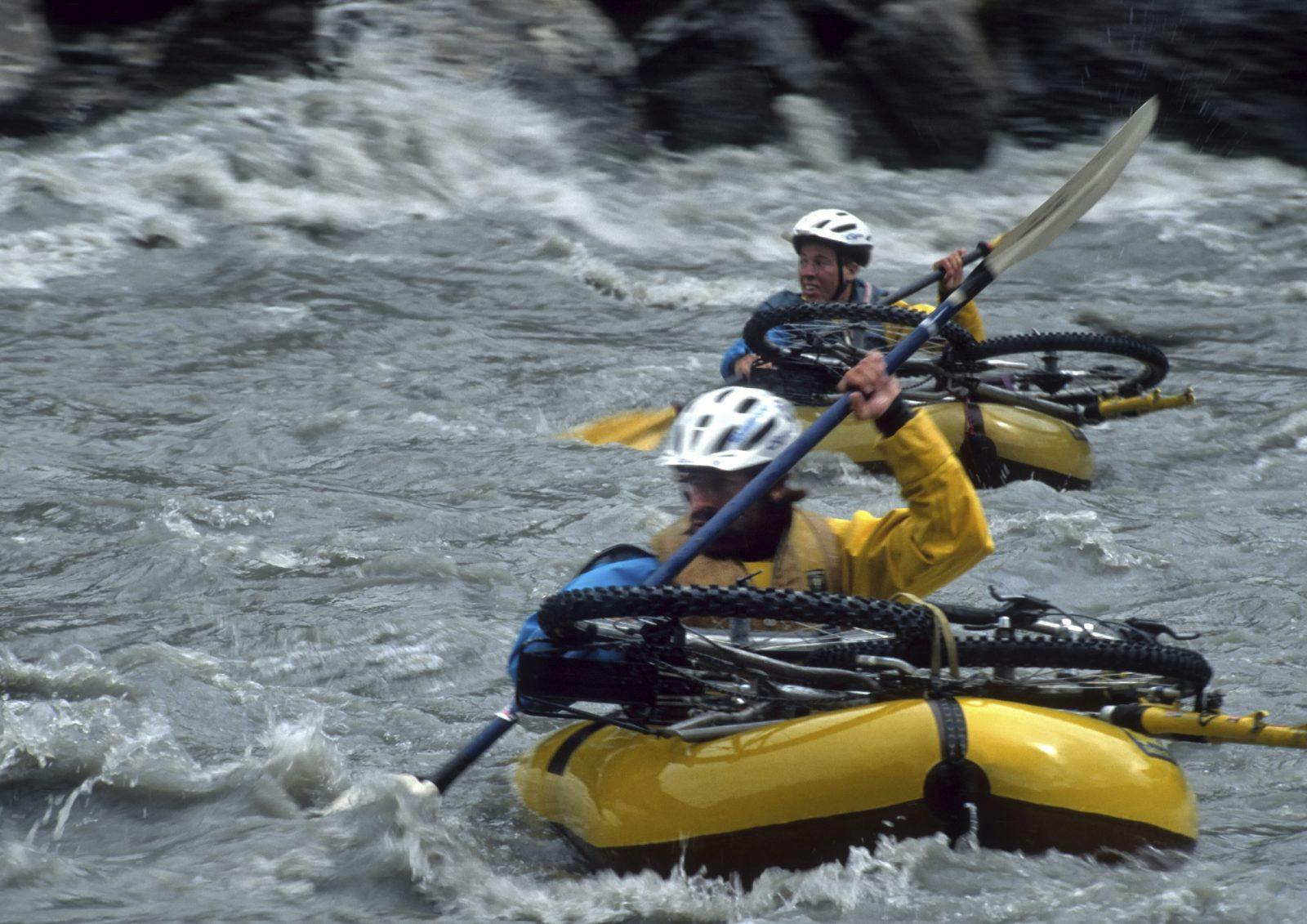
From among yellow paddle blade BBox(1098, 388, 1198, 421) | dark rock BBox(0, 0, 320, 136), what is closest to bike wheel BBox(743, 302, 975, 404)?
yellow paddle blade BBox(1098, 388, 1198, 421)

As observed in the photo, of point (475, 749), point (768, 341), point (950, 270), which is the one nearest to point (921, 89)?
point (950, 270)

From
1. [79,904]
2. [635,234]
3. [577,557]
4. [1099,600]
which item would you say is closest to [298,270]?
[635,234]

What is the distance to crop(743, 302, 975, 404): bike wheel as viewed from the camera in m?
6.37

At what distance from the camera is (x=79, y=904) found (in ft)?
11.5

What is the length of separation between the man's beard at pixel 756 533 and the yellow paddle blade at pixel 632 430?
3731 millimetres

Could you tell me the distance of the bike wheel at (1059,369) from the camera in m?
6.74

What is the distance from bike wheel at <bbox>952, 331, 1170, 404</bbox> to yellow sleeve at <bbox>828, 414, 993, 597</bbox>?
3.19 meters

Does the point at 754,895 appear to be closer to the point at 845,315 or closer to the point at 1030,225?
the point at 1030,225

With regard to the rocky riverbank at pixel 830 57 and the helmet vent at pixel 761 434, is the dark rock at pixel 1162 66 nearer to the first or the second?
the rocky riverbank at pixel 830 57

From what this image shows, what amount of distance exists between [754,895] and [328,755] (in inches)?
54.4

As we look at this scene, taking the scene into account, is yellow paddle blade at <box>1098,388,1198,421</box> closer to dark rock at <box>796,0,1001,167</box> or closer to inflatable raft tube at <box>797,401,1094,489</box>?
inflatable raft tube at <box>797,401,1094,489</box>

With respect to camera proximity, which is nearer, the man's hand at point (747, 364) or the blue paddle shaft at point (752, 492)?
the blue paddle shaft at point (752, 492)

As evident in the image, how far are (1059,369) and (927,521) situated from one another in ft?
12.7

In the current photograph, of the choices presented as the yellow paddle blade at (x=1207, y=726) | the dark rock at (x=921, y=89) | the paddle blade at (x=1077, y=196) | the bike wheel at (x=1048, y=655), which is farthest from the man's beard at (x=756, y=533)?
the dark rock at (x=921, y=89)
